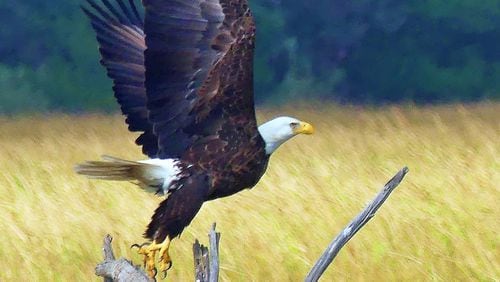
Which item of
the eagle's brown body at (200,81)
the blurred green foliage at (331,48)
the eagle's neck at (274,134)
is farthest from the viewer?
the blurred green foliage at (331,48)

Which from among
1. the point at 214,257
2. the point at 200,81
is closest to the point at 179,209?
the point at 200,81

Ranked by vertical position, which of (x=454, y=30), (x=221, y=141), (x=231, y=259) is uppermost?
(x=454, y=30)

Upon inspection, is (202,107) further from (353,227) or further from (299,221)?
(299,221)

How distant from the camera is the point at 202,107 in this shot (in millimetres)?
5145

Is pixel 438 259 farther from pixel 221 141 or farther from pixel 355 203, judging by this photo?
pixel 221 141

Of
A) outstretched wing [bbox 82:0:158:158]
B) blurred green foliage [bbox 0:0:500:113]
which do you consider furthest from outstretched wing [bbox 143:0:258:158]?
blurred green foliage [bbox 0:0:500:113]

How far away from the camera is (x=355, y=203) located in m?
6.66

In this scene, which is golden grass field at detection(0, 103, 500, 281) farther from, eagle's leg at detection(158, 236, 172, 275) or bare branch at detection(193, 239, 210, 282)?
bare branch at detection(193, 239, 210, 282)

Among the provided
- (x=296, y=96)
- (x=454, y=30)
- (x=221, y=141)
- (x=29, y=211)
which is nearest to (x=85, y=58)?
(x=296, y=96)

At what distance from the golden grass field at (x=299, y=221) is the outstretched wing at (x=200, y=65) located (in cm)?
94

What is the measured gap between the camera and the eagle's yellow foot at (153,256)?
15.0ft

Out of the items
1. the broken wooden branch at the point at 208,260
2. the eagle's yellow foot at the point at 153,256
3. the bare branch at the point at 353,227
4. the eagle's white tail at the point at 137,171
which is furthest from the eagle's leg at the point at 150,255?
the bare branch at the point at 353,227

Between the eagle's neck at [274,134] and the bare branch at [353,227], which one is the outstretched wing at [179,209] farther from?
the bare branch at [353,227]

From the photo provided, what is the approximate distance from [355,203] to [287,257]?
2.21 feet
